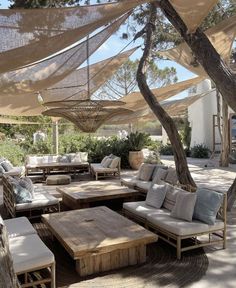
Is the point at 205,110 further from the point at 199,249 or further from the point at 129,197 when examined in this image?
the point at 199,249

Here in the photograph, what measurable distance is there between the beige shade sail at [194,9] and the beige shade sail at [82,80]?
2770mm

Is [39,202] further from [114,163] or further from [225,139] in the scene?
[225,139]

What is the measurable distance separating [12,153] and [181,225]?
934 centimetres

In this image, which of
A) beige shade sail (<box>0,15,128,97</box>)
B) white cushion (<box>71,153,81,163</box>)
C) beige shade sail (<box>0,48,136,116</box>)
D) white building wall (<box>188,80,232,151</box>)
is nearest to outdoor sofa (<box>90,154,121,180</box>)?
white cushion (<box>71,153,81,163</box>)

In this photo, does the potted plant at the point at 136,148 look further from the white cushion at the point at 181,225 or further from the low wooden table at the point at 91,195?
the white cushion at the point at 181,225

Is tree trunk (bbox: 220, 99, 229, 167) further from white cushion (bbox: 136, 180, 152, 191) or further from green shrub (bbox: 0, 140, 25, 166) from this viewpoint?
green shrub (bbox: 0, 140, 25, 166)

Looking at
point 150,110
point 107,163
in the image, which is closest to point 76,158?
point 107,163

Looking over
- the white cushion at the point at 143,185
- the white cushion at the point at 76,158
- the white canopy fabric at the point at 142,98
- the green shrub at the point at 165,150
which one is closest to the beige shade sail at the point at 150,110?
the white canopy fabric at the point at 142,98

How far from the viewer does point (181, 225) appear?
4.18m

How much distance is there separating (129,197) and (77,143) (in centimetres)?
715

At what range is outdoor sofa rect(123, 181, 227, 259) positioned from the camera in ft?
13.7

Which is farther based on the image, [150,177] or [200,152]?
[200,152]

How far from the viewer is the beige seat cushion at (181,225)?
13.5ft

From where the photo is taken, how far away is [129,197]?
22.3ft
